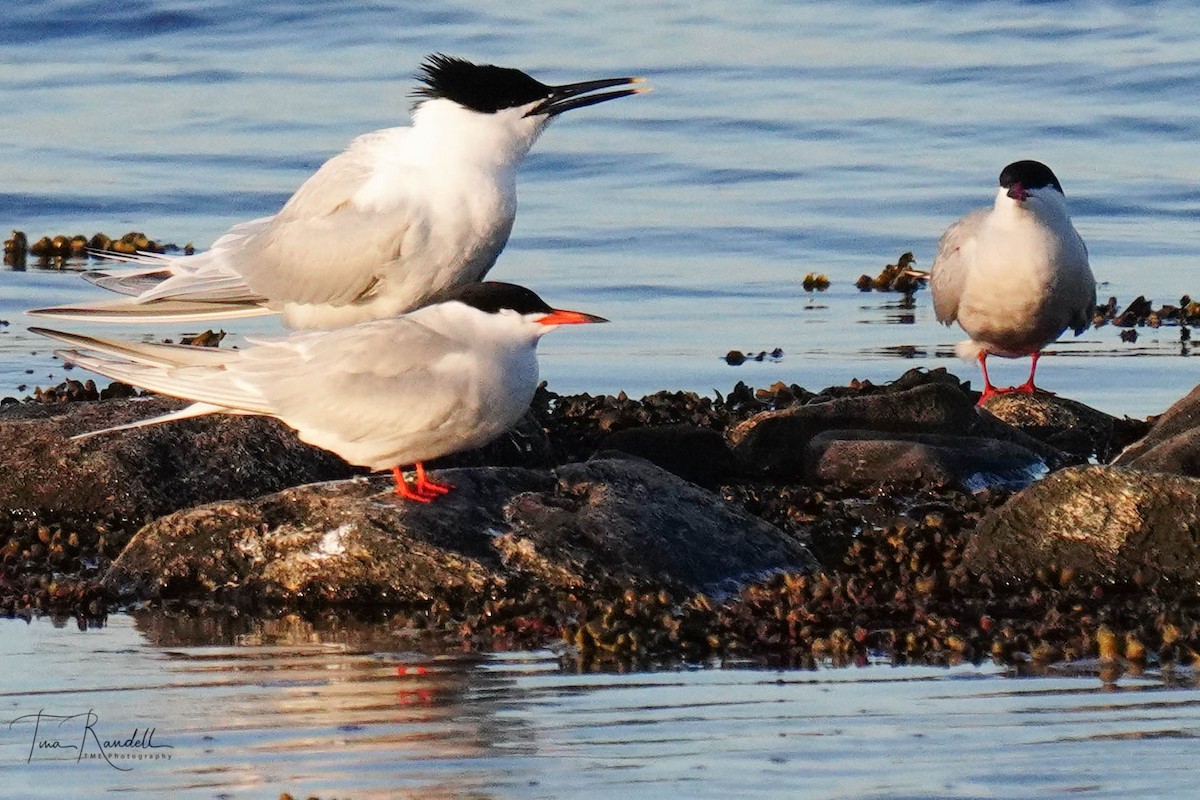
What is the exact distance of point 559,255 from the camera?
13.3 metres

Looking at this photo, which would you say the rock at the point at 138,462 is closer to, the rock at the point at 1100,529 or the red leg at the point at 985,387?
the rock at the point at 1100,529

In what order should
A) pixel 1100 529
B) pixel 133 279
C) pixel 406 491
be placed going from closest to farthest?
pixel 1100 529, pixel 406 491, pixel 133 279

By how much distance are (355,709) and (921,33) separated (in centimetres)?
1779

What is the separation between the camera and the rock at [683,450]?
314 inches

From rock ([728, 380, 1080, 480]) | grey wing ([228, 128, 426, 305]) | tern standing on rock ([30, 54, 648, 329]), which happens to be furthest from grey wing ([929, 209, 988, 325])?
grey wing ([228, 128, 426, 305])

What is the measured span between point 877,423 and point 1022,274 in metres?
1.70

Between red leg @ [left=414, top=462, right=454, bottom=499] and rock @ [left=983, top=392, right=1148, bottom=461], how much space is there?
2.76m

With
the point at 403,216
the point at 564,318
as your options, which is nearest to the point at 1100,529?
the point at 564,318

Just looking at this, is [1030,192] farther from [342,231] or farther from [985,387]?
[342,231]

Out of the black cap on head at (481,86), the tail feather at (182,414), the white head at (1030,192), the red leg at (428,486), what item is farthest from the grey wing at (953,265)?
the tail feather at (182,414)

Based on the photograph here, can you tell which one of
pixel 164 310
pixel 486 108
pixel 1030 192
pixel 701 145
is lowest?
pixel 164 310

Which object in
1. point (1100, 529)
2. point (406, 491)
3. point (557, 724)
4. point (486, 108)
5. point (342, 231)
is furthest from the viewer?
point (486, 108)

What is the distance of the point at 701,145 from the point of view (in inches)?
677

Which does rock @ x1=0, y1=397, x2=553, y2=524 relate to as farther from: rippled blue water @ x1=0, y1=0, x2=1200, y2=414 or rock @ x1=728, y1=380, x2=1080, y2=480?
rippled blue water @ x1=0, y1=0, x2=1200, y2=414
